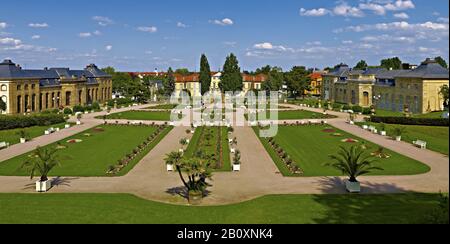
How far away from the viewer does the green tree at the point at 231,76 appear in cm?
12962

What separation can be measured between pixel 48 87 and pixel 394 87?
70.6m

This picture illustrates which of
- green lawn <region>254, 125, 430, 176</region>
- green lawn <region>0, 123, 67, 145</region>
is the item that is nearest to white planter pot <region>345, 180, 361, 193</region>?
green lawn <region>254, 125, 430, 176</region>

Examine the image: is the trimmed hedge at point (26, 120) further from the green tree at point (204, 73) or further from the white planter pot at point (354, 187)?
the green tree at point (204, 73)

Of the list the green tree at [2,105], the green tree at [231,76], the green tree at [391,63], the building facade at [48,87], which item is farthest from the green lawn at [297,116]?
the green tree at [391,63]

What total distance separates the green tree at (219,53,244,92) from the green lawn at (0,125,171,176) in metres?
70.3

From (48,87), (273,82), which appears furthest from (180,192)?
(273,82)

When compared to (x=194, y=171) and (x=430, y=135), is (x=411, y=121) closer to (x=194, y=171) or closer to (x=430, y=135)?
(x=430, y=135)

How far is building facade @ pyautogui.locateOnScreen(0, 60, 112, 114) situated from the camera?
78312 millimetres

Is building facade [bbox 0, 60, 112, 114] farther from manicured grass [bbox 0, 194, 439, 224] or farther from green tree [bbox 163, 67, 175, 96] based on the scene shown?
manicured grass [bbox 0, 194, 439, 224]

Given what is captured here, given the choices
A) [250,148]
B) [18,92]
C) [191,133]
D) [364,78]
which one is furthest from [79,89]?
[250,148]

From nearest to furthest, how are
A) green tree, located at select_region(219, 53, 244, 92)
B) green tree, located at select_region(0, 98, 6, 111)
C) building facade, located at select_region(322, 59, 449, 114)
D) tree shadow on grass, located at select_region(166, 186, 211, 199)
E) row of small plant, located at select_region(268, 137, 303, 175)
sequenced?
tree shadow on grass, located at select_region(166, 186, 211, 199) → row of small plant, located at select_region(268, 137, 303, 175) → green tree, located at select_region(0, 98, 6, 111) → building facade, located at select_region(322, 59, 449, 114) → green tree, located at select_region(219, 53, 244, 92)

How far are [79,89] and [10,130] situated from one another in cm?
4933

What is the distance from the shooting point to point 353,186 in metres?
25.6

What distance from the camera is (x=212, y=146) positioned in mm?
44750
